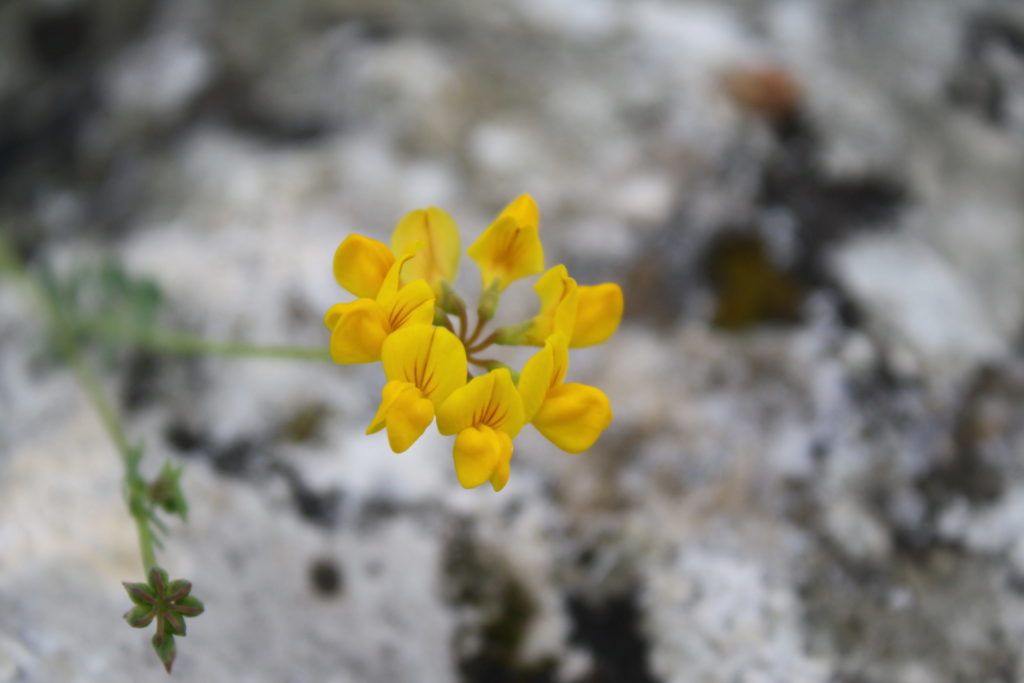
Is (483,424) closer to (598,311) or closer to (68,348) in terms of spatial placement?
(598,311)

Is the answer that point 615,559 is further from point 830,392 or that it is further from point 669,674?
point 830,392

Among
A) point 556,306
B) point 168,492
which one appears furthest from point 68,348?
point 556,306

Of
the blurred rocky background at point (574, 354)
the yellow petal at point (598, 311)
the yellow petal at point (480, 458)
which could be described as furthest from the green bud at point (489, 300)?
the blurred rocky background at point (574, 354)

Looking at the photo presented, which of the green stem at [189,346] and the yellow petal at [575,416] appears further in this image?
the green stem at [189,346]

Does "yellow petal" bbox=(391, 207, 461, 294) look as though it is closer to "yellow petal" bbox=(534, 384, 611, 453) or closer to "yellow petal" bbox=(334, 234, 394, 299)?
"yellow petal" bbox=(334, 234, 394, 299)

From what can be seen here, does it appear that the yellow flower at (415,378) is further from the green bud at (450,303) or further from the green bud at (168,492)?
the green bud at (168,492)

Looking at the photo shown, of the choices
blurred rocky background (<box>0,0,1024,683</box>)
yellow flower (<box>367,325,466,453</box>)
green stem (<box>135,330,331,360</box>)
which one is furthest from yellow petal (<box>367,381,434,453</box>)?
blurred rocky background (<box>0,0,1024,683</box>)
